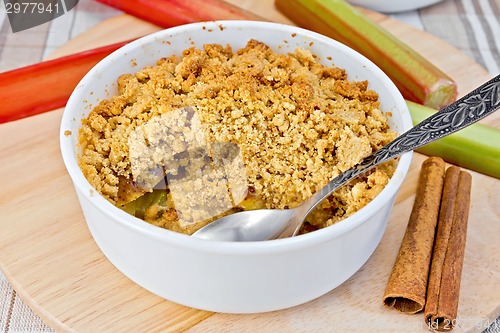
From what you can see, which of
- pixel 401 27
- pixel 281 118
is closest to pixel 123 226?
pixel 281 118

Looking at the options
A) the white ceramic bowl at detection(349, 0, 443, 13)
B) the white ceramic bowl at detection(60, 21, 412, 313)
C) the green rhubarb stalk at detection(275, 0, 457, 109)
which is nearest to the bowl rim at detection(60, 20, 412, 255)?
the white ceramic bowl at detection(60, 21, 412, 313)

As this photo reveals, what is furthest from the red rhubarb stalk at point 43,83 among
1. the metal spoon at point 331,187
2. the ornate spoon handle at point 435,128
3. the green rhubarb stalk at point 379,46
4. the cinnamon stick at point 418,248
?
the cinnamon stick at point 418,248

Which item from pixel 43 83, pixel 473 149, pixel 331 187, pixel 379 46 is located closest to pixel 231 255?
pixel 331 187

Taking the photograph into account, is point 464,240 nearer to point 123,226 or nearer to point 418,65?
point 418,65

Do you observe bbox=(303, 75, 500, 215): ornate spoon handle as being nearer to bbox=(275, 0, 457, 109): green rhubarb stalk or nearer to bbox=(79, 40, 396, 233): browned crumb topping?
bbox=(79, 40, 396, 233): browned crumb topping

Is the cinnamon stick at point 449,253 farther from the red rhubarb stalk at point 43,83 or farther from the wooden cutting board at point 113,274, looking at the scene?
the red rhubarb stalk at point 43,83
